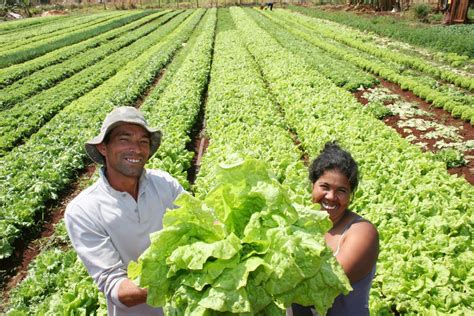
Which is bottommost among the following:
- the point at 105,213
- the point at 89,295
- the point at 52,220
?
the point at 52,220

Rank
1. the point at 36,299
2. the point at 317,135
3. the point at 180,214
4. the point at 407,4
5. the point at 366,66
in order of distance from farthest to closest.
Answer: the point at 407,4 < the point at 366,66 < the point at 317,135 < the point at 36,299 < the point at 180,214

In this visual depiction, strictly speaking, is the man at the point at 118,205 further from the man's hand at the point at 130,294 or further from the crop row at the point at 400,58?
the crop row at the point at 400,58

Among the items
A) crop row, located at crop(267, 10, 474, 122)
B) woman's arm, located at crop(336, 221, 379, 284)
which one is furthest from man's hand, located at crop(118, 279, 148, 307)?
crop row, located at crop(267, 10, 474, 122)

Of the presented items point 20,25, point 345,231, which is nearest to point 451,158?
point 345,231

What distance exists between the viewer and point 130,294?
8.59 ft

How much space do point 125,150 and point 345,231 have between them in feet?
5.99

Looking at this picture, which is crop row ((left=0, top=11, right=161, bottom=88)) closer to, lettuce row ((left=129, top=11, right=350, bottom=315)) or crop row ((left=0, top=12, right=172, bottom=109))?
crop row ((left=0, top=12, right=172, bottom=109))

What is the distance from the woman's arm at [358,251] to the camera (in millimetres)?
2734

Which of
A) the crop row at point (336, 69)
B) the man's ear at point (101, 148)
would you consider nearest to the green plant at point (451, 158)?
the crop row at point (336, 69)

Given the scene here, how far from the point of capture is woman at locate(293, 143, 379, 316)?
2771 millimetres

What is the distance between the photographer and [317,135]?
932cm

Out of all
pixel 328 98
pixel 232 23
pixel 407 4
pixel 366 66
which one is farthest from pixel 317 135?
pixel 407 4

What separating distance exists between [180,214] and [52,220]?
7534 millimetres

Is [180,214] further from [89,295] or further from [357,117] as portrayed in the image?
[357,117]
